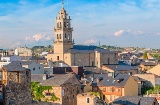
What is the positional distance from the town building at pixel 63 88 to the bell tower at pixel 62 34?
95.9 feet

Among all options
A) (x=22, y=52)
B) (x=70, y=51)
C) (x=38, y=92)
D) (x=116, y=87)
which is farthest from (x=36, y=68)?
(x=22, y=52)

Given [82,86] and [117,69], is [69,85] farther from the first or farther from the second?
[117,69]

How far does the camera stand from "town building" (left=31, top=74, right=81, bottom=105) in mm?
44312

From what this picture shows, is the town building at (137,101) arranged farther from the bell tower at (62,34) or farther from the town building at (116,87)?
the bell tower at (62,34)

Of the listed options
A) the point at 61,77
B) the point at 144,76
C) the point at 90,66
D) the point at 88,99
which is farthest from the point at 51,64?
the point at 88,99

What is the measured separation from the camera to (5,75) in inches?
1127

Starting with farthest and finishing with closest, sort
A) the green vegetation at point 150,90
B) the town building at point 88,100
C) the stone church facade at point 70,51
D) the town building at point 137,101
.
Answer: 1. the stone church facade at point 70,51
2. the green vegetation at point 150,90
3. the town building at point 88,100
4. the town building at point 137,101

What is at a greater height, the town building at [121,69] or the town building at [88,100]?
the town building at [121,69]

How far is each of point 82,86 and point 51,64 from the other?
66.6 feet

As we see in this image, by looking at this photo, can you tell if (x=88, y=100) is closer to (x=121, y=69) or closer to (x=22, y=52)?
(x=121, y=69)

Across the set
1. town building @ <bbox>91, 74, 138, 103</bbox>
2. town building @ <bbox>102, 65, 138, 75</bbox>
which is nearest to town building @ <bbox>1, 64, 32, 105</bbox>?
town building @ <bbox>91, 74, 138, 103</bbox>

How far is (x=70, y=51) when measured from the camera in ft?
249

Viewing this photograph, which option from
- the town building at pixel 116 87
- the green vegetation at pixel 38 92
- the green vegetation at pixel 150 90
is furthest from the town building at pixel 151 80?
the green vegetation at pixel 38 92

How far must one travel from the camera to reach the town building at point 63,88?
44312 millimetres
